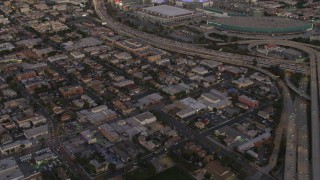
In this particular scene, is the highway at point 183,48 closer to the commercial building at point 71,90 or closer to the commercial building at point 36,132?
the commercial building at point 71,90

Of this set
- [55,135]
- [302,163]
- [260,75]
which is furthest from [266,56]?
[55,135]

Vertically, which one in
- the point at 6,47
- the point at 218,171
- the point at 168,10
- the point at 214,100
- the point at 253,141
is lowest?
the point at 218,171

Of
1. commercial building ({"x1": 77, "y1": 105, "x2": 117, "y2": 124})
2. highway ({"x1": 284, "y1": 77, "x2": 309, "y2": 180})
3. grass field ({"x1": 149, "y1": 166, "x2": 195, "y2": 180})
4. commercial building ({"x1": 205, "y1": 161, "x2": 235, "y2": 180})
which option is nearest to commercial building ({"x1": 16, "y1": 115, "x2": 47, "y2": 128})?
commercial building ({"x1": 77, "y1": 105, "x2": 117, "y2": 124})

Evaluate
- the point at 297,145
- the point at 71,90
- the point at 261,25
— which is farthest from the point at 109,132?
the point at 261,25

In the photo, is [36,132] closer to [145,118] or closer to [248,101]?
[145,118]

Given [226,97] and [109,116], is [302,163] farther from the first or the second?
[109,116]

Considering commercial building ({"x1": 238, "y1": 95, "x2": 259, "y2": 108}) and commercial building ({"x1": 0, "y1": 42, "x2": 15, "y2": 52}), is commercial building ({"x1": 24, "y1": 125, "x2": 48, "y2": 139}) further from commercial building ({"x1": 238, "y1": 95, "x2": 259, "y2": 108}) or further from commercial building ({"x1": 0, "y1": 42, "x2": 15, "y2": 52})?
commercial building ({"x1": 0, "y1": 42, "x2": 15, "y2": 52})

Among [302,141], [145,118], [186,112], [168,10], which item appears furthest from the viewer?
[168,10]
